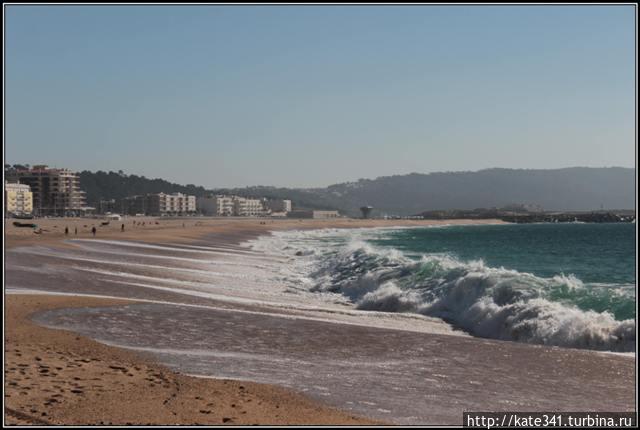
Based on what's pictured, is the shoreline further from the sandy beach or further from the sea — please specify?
the sea

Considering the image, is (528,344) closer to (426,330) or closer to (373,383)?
(426,330)

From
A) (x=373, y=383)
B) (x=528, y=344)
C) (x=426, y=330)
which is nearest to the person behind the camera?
(x=373, y=383)

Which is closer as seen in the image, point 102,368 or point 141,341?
point 102,368

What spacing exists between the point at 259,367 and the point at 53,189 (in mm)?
189231

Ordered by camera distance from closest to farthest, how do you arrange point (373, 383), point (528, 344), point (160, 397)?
point (160, 397) → point (373, 383) → point (528, 344)

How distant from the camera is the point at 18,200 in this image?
523 feet

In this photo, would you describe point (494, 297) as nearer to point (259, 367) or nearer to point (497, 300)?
point (497, 300)

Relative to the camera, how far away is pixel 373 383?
35.3 ft

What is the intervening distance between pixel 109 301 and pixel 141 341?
5.45 m

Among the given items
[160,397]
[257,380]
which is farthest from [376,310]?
[160,397]

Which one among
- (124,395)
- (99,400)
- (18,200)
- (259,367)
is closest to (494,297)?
(259,367)

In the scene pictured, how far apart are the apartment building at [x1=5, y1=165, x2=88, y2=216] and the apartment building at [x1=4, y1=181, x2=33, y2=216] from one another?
16.4 meters

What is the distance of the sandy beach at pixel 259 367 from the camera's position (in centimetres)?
877

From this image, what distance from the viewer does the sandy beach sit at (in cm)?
877
